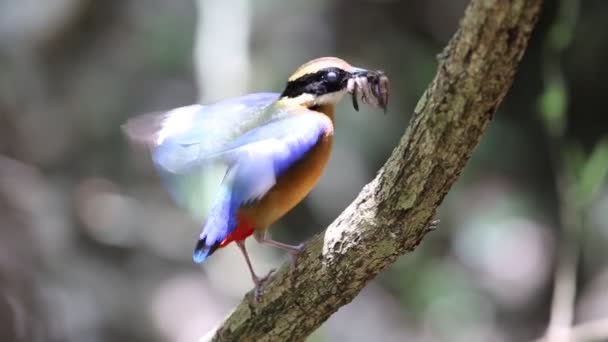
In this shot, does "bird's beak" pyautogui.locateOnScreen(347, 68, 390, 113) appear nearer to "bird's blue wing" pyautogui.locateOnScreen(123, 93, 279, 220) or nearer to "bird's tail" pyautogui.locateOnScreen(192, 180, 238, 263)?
"bird's blue wing" pyautogui.locateOnScreen(123, 93, 279, 220)

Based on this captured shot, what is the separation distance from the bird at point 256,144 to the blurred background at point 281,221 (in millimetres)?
1419

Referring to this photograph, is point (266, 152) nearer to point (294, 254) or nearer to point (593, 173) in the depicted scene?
point (294, 254)

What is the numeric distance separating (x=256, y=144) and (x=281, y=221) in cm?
225

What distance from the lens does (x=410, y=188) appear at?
5.29 ft

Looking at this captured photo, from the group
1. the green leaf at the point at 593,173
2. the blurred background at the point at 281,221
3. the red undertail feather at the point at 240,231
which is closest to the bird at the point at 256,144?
the red undertail feather at the point at 240,231

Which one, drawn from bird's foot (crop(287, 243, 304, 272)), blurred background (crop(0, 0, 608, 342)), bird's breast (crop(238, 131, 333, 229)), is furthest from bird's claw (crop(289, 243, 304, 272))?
blurred background (crop(0, 0, 608, 342))

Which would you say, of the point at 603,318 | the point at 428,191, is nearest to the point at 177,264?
the point at 603,318

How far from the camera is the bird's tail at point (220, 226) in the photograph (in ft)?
6.18

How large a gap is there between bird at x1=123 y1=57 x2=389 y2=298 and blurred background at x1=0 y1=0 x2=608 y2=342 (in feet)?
4.66

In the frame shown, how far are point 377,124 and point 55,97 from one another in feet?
6.03

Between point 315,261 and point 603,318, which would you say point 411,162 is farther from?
point 603,318

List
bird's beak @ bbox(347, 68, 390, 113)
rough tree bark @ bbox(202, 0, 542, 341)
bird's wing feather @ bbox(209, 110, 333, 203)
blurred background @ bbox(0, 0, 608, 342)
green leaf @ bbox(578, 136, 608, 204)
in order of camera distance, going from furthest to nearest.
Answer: blurred background @ bbox(0, 0, 608, 342)
green leaf @ bbox(578, 136, 608, 204)
bird's beak @ bbox(347, 68, 390, 113)
bird's wing feather @ bbox(209, 110, 333, 203)
rough tree bark @ bbox(202, 0, 542, 341)

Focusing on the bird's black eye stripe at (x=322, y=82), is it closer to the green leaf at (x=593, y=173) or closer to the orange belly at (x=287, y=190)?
the orange belly at (x=287, y=190)

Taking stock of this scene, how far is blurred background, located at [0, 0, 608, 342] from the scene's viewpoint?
3908 mm
